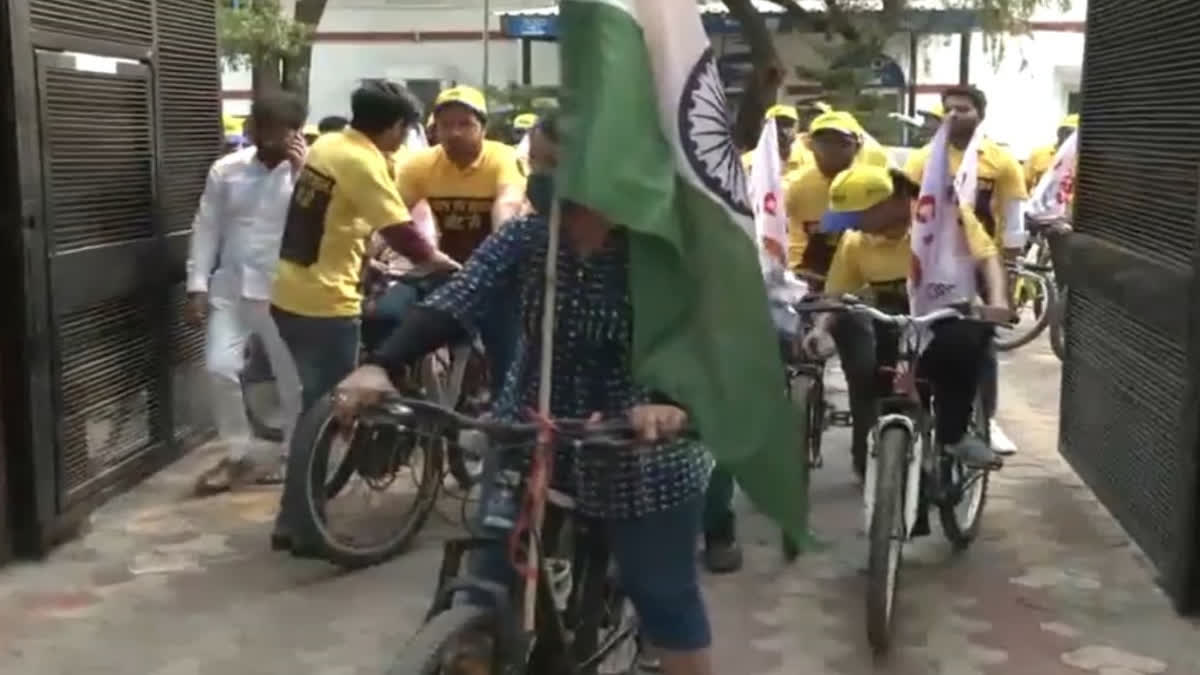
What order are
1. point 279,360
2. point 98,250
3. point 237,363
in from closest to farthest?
point 98,250, point 279,360, point 237,363

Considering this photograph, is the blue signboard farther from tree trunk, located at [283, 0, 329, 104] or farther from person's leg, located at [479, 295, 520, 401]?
person's leg, located at [479, 295, 520, 401]

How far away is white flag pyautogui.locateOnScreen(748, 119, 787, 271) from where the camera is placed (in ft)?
22.8

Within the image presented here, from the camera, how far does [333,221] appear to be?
21.4 feet

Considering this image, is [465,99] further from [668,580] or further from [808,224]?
[668,580]

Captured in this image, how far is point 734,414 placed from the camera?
331 centimetres

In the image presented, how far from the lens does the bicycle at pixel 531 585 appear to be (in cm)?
316

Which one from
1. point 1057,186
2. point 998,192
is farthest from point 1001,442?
point 1057,186

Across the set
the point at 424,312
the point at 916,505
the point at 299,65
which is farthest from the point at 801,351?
the point at 299,65

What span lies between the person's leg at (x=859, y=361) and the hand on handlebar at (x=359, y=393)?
298cm

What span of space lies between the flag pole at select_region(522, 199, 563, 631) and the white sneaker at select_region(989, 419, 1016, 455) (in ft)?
16.3

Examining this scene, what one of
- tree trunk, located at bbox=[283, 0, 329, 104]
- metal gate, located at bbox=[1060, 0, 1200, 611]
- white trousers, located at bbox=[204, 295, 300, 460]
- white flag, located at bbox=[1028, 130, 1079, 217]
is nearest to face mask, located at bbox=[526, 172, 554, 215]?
metal gate, located at bbox=[1060, 0, 1200, 611]

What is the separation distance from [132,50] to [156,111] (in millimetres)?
407

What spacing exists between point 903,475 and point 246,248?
3.39m

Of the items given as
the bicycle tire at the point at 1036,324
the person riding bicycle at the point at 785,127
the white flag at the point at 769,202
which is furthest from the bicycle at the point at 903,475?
the bicycle tire at the point at 1036,324
